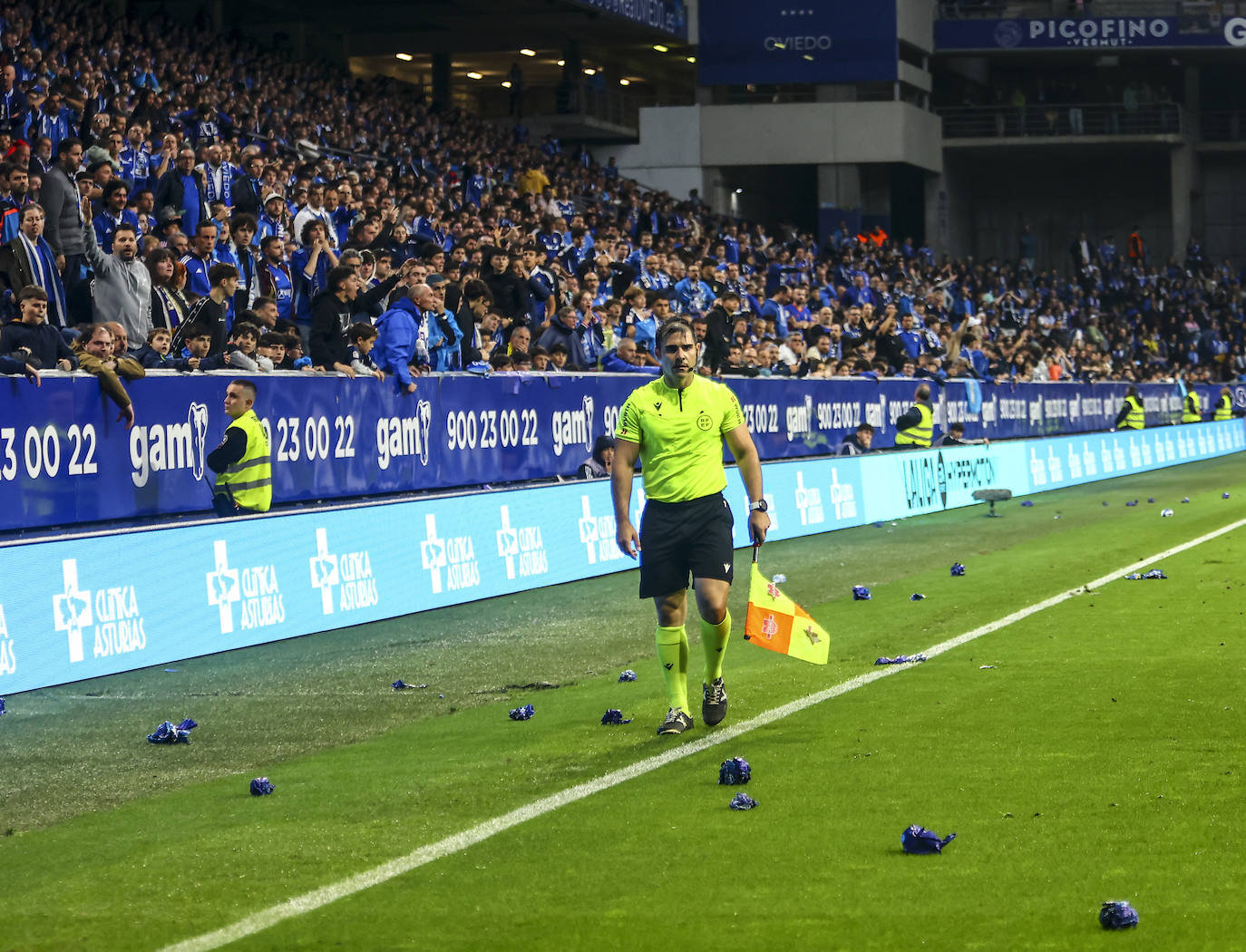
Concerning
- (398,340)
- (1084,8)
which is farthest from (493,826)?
(1084,8)

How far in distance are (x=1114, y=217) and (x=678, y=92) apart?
20.4m

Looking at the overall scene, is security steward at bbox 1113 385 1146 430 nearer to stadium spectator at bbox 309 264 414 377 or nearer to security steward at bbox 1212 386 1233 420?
security steward at bbox 1212 386 1233 420

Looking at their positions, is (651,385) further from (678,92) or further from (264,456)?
(678,92)

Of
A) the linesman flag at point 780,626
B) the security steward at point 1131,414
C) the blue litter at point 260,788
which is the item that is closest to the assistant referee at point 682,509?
the linesman flag at point 780,626

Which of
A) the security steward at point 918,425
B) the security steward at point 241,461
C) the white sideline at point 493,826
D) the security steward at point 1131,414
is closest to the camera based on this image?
the white sideline at point 493,826

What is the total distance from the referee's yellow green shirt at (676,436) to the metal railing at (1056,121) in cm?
5948

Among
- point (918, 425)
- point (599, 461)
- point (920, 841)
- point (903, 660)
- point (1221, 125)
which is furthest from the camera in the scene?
point (1221, 125)

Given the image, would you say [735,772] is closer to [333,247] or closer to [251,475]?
[251,475]

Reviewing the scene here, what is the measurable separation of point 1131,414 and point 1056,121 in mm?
27427

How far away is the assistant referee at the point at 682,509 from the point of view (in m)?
9.18

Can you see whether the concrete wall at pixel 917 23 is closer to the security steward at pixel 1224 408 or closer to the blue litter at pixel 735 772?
the security steward at pixel 1224 408

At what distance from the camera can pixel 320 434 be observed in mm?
16500

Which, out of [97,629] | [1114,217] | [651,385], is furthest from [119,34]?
[1114,217]

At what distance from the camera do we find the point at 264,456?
14656mm
